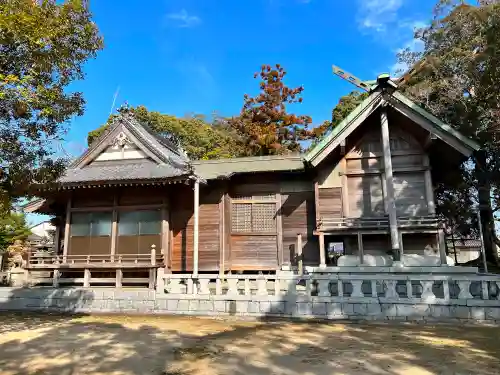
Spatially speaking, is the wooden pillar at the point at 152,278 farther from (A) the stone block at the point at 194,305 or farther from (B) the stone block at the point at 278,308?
(B) the stone block at the point at 278,308

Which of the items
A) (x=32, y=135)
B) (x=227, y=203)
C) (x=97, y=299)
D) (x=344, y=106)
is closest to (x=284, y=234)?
(x=227, y=203)

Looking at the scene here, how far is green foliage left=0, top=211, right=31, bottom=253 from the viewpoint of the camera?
2541 cm

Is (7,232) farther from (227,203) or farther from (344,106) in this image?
(344,106)

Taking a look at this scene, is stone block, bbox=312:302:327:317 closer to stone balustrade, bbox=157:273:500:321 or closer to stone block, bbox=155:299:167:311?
stone balustrade, bbox=157:273:500:321

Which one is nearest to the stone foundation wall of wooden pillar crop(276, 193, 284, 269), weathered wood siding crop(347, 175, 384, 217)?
wooden pillar crop(276, 193, 284, 269)

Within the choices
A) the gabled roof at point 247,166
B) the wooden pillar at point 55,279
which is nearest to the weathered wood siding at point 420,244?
the gabled roof at point 247,166

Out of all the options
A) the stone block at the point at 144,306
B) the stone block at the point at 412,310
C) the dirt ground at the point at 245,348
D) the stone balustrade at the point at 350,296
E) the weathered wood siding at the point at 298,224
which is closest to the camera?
the dirt ground at the point at 245,348

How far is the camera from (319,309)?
10984 millimetres

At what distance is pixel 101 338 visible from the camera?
8.41 meters

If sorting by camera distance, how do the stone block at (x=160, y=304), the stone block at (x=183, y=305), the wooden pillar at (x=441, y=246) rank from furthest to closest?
1. the wooden pillar at (x=441, y=246)
2. the stone block at (x=160, y=304)
3. the stone block at (x=183, y=305)

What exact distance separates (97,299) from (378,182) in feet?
38.6

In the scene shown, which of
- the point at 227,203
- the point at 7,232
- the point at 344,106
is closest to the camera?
the point at 227,203

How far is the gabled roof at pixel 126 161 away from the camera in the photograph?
15.8 meters

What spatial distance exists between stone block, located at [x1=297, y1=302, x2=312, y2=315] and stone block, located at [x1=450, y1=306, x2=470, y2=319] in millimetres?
3770
